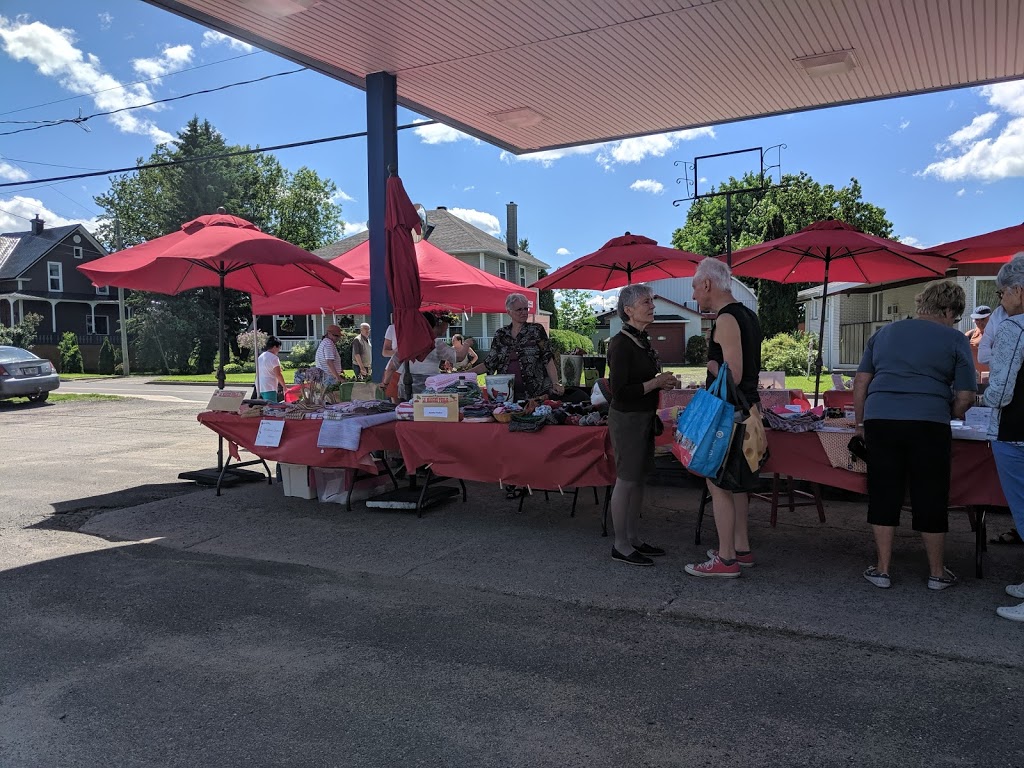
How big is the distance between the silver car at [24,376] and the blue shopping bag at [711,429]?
60.1ft

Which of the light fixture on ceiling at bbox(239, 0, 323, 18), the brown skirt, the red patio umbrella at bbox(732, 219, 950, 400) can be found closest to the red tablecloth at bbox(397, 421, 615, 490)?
the brown skirt

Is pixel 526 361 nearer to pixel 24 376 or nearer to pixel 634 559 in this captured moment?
pixel 634 559

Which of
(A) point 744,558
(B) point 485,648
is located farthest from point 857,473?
(B) point 485,648

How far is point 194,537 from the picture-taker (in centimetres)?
593

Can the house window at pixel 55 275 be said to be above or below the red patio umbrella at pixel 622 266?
above

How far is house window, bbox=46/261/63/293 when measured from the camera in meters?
45.9

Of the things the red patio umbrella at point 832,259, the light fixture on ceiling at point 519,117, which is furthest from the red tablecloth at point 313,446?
the light fixture on ceiling at point 519,117

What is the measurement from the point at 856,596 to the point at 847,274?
234 inches

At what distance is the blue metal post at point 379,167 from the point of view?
850cm

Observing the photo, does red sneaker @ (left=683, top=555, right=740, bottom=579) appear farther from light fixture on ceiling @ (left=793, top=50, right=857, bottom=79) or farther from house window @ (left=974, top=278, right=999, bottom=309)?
house window @ (left=974, top=278, right=999, bottom=309)

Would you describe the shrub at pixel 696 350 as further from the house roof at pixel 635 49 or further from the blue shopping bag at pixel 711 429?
the blue shopping bag at pixel 711 429

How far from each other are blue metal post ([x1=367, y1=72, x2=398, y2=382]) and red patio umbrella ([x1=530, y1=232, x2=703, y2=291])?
201cm

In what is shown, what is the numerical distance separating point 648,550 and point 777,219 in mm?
30153

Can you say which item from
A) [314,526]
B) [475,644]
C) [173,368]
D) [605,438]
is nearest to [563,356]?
[605,438]
